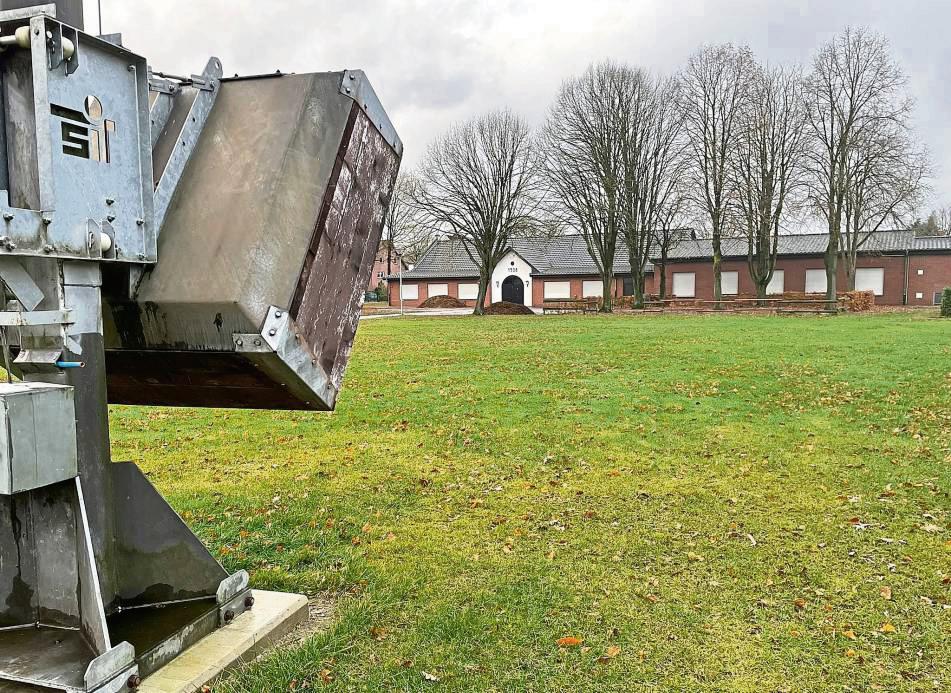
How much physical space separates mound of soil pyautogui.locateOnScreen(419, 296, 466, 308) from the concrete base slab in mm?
57177

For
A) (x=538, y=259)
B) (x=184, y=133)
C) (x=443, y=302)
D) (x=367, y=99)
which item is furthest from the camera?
(x=443, y=302)

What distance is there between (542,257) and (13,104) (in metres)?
59.4

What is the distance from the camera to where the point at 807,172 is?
4366 centimetres

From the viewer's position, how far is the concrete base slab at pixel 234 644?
2.96 meters

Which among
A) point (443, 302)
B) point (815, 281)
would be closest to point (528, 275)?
point (443, 302)

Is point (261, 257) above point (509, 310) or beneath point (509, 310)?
above

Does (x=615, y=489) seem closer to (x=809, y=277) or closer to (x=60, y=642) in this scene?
(x=60, y=642)

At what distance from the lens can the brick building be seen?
5162 cm

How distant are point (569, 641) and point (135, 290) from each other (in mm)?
2563

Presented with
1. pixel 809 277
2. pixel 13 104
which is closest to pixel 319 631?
pixel 13 104

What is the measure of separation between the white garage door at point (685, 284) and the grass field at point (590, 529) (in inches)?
1865

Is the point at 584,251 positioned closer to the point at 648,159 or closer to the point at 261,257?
the point at 648,159

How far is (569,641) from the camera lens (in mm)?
3695

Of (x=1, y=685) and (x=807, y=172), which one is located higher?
(x=807, y=172)
